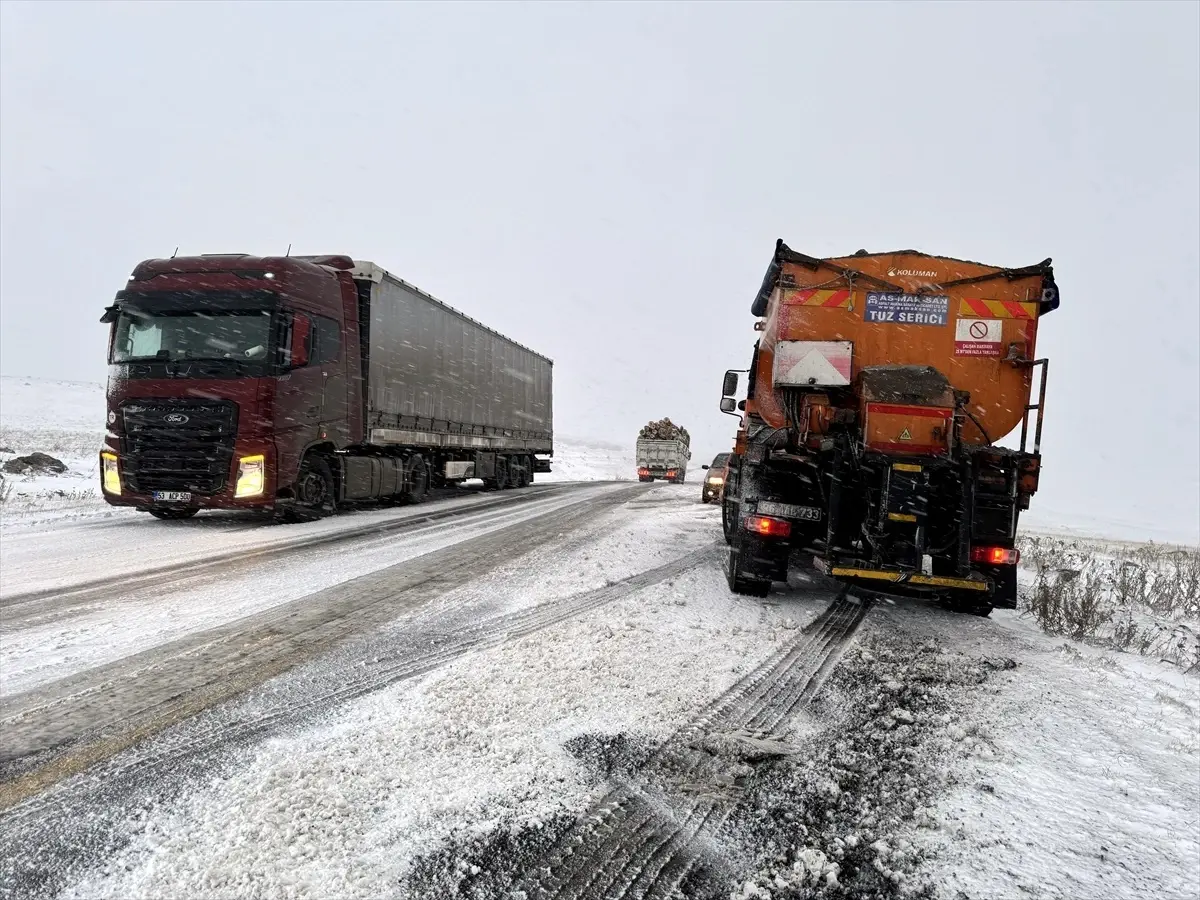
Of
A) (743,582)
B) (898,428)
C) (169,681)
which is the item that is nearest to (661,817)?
(169,681)

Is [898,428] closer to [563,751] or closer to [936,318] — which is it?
[936,318]

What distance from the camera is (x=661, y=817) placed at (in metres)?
2.20

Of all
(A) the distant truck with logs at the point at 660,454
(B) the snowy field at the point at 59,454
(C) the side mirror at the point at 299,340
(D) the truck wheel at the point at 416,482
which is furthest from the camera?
(A) the distant truck with logs at the point at 660,454

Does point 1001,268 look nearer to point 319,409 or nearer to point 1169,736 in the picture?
point 1169,736

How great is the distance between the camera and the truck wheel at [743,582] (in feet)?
18.7

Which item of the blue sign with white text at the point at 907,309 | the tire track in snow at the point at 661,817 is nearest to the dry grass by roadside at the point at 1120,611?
the blue sign with white text at the point at 907,309

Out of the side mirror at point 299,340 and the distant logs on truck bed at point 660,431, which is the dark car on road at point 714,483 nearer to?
the side mirror at point 299,340

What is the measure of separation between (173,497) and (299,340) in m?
2.64

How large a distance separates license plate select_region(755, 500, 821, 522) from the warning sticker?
205 centimetres

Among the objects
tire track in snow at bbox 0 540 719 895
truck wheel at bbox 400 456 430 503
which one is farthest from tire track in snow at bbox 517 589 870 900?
truck wheel at bbox 400 456 430 503

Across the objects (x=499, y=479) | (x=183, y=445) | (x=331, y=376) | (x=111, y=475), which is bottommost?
(x=499, y=479)

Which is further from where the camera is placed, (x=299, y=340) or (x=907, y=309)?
(x=299, y=340)

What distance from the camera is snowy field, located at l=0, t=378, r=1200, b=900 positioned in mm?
1918

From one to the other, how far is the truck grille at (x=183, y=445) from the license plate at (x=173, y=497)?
0.06m
